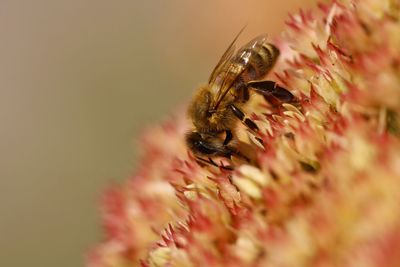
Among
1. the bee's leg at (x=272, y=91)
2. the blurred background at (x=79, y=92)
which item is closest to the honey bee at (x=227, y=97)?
the bee's leg at (x=272, y=91)

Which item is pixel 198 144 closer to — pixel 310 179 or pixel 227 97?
pixel 227 97

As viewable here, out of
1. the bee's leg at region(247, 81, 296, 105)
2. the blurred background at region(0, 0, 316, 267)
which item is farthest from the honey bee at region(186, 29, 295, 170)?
the blurred background at region(0, 0, 316, 267)

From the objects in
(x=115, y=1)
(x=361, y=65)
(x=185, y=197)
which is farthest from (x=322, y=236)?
(x=115, y=1)

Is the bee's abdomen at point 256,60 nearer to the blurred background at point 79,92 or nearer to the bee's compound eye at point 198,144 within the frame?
the bee's compound eye at point 198,144

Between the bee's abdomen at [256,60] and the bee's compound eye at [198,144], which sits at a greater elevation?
the bee's abdomen at [256,60]

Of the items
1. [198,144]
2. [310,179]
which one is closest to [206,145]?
→ [198,144]

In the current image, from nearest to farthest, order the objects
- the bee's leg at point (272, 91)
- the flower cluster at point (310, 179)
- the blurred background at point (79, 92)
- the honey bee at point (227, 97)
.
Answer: the flower cluster at point (310, 179) < the bee's leg at point (272, 91) < the honey bee at point (227, 97) < the blurred background at point (79, 92)
